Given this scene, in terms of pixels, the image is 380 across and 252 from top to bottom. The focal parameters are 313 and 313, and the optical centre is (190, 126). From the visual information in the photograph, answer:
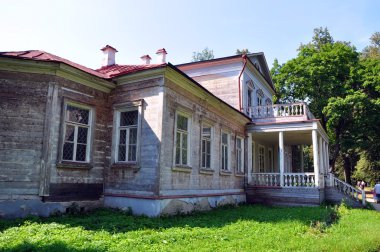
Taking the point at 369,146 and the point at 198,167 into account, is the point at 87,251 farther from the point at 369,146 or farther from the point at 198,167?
the point at 369,146

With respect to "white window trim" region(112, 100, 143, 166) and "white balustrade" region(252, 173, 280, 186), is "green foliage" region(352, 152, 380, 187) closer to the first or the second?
"white balustrade" region(252, 173, 280, 186)

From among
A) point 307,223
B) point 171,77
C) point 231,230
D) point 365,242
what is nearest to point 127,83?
point 171,77

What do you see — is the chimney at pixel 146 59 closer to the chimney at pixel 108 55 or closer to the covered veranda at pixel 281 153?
the chimney at pixel 108 55

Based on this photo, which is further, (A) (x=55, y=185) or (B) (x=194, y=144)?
(B) (x=194, y=144)

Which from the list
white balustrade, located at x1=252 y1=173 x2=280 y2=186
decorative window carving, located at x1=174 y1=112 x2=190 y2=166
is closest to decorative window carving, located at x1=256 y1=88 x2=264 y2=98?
white balustrade, located at x1=252 y1=173 x2=280 y2=186

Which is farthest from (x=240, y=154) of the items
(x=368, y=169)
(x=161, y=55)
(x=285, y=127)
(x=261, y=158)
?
(x=368, y=169)

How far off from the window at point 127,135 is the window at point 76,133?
1.02 meters

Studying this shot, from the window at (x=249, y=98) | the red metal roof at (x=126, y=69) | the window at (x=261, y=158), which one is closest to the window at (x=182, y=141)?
the red metal roof at (x=126, y=69)

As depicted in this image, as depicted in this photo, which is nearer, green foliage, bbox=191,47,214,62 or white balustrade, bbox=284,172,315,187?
white balustrade, bbox=284,172,315,187

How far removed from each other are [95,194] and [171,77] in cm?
452

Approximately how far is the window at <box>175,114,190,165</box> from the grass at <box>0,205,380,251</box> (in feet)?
7.07

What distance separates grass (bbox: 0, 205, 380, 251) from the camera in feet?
19.9

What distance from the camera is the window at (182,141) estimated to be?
1089cm

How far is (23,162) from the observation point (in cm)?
853
